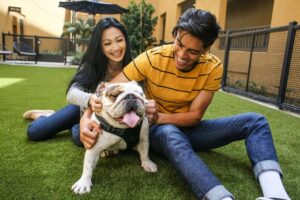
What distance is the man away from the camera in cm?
165

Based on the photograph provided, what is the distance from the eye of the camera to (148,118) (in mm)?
1871

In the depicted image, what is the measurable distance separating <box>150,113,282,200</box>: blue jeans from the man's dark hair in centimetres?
56

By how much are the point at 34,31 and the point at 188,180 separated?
1661 centimetres

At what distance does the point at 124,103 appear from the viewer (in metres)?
1.52

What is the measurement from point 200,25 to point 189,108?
582mm

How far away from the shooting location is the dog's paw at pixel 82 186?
5.23ft

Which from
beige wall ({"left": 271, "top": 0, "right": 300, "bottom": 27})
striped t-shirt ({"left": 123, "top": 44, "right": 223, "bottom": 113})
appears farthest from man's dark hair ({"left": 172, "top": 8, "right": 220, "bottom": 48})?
beige wall ({"left": 271, "top": 0, "right": 300, "bottom": 27})

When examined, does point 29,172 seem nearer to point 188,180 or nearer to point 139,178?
point 139,178

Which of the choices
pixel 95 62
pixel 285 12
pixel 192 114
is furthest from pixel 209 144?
pixel 285 12

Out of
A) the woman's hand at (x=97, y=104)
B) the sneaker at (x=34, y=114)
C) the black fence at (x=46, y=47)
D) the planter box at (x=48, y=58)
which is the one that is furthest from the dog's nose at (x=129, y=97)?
the planter box at (x=48, y=58)

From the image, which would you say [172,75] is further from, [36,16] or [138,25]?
[36,16]

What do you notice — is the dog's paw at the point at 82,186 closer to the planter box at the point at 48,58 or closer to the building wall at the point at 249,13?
the building wall at the point at 249,13

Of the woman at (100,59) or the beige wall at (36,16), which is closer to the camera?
the woman at (100,59)

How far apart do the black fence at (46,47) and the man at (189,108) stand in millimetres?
11601
